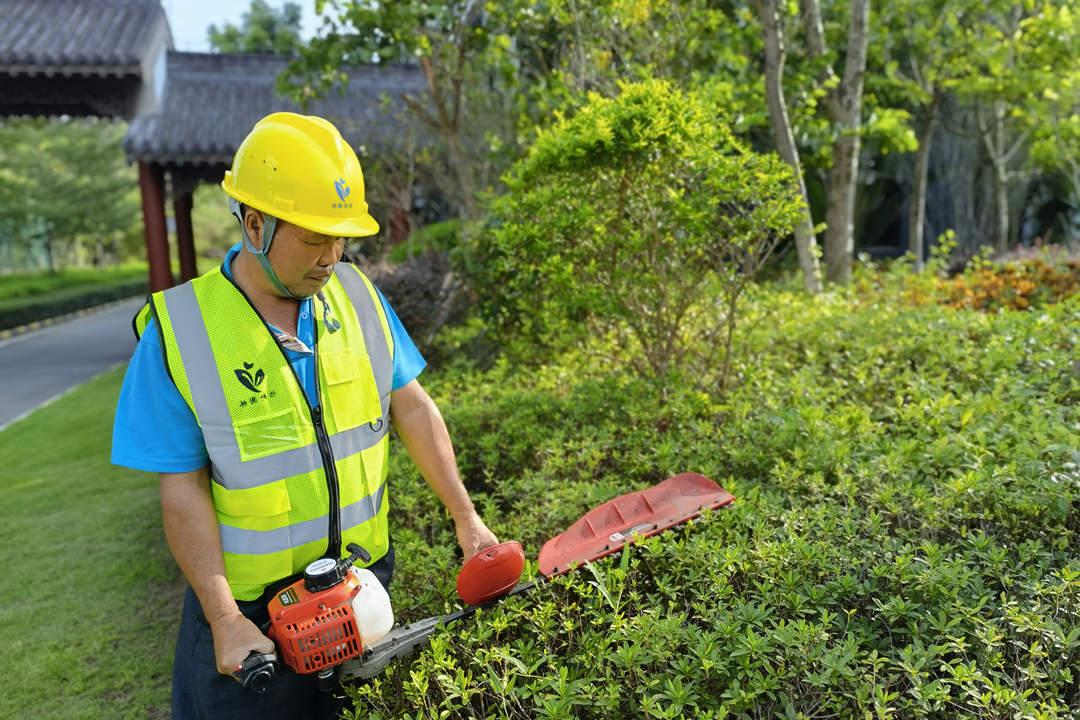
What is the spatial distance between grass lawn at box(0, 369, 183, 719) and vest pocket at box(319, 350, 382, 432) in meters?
1.75

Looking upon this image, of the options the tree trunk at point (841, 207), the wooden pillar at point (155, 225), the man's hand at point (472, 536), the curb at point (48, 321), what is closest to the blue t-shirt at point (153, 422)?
the man's hand at point (472, 536)

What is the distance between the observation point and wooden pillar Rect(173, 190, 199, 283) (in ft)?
39.6

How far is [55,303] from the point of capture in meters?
18.7

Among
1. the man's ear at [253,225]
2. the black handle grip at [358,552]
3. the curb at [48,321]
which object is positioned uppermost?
the man's ear at [253,225]

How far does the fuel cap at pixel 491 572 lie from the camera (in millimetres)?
1922

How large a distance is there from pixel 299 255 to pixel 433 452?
2.00 ft

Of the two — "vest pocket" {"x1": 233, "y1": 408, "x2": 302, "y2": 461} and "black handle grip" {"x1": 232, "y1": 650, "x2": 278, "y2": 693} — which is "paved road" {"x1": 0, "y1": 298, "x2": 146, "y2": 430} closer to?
"vest pocket" {"x1": 233, "y1": 408, "x2": 302, "y2": 461}

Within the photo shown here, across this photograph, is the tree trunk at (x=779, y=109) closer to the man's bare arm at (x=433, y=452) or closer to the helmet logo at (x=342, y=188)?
the man's bare arm at (x=433, y=452)

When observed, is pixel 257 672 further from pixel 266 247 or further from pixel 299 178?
pixel 299 178

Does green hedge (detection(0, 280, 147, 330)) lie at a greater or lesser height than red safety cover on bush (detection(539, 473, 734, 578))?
lesser

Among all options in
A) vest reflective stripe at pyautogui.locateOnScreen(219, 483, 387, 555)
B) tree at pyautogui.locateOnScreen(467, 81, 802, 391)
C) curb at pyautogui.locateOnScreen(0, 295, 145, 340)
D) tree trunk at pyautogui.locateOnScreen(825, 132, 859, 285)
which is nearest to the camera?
vest reflective stripe at pyautogui.locateOnScreen(219, 483, 387, 555)

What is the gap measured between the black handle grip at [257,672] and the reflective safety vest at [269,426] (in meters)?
0.25

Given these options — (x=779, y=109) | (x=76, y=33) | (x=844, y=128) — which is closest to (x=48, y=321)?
(x=76, y=33)

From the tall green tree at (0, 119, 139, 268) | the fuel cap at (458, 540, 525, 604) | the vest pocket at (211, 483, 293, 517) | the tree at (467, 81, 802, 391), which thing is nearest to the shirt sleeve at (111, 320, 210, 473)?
the vest pocket at (211, 483, 293, 517)
